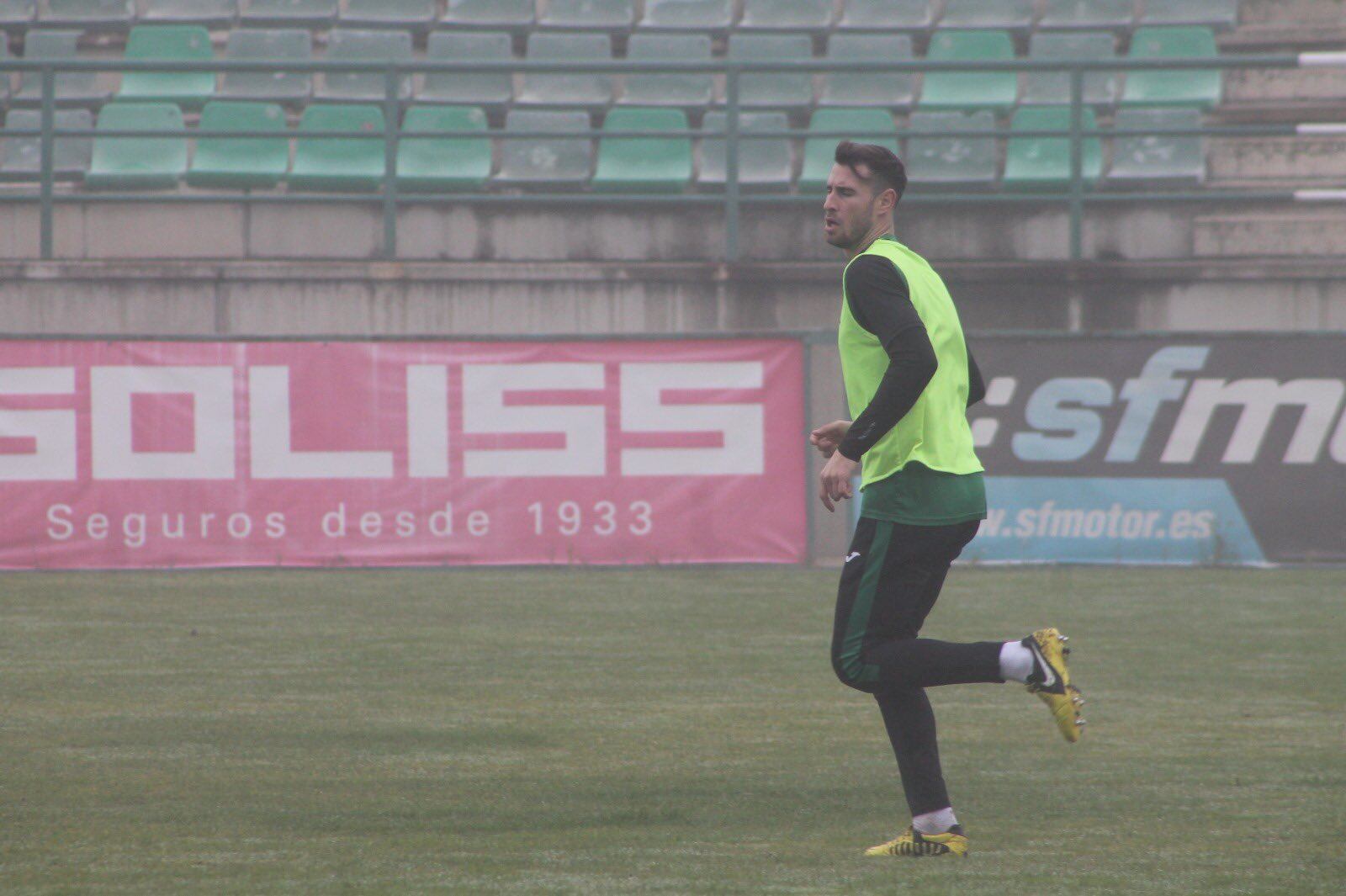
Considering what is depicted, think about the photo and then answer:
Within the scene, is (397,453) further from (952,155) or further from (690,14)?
(690,14)

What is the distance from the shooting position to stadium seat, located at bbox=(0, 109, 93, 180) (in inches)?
644

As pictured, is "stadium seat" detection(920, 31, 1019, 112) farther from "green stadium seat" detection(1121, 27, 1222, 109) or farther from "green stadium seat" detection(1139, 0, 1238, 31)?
"green stadium seat" detection(1139, 0, 1238, 31)

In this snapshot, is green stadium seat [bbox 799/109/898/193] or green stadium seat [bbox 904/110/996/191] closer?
green stadium seat [bbox 904/110/996/191]

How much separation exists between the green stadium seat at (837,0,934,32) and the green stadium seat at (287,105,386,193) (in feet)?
17.8

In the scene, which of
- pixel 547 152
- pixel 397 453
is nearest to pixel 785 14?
pixel 547 152

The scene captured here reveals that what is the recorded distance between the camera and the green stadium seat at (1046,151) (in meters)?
15.9

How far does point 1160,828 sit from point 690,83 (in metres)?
13.7

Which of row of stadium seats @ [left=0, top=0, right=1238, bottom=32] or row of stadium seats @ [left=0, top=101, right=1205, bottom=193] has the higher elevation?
row of stadium seats @ [left=0, top=0, right=1238, bottom=32]

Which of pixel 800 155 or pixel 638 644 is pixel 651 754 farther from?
pixel 800 155

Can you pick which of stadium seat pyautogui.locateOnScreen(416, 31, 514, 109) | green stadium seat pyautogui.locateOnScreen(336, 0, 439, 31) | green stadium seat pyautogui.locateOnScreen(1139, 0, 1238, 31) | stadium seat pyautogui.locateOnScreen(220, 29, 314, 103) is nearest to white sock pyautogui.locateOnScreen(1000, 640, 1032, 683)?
stadium seat pyautogui.locateOnScreen(220, 29, 314, 103)

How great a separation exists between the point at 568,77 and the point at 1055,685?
559 inches

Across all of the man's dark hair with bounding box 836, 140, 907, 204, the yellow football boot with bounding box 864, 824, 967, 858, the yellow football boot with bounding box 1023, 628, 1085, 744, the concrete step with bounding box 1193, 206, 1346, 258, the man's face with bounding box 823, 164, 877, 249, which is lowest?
the yellow football boot with bounding box 864, 824, 967, 858

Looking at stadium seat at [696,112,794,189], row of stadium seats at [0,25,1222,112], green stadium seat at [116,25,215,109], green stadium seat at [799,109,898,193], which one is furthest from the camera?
green stadium seat at [116,25,215,109]

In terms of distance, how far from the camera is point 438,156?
1623 cm
